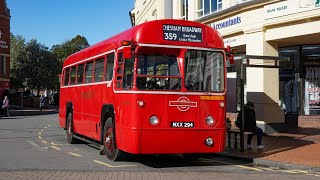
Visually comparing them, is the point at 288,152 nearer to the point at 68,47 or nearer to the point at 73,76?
the point at 73,76

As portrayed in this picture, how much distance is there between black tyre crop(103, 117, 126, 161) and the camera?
11.3m

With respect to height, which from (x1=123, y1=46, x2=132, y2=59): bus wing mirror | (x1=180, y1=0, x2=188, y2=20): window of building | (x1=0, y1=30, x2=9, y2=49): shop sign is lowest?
(x1=123, y1=46, x2=132, y2=59): bus wing mirror

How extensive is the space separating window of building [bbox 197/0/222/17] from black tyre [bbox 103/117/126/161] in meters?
12.4

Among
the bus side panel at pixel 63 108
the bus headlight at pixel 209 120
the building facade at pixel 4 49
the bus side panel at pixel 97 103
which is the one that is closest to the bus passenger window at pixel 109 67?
the bus side panel at pixel 97 103

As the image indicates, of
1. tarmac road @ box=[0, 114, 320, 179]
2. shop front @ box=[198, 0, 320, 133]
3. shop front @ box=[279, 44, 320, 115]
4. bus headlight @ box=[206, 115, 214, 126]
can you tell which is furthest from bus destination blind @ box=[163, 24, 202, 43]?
shop front @ box=[279, 44, 320, 115]

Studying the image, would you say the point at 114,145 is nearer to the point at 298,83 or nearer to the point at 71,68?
the point at 71,68

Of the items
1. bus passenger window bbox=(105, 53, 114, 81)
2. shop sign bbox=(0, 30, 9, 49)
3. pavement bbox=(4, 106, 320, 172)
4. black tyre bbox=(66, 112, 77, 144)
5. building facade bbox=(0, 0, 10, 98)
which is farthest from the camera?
shop sign bbox=(0, 30, 9, 49)

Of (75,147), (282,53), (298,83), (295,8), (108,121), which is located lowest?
(75,147)

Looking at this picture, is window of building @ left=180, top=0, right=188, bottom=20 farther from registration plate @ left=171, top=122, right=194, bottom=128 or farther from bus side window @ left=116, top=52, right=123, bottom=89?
registration plate @ left=171, top=122, right=194, bottom=128

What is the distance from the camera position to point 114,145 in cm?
1142

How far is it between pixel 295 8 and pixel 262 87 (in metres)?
3.42

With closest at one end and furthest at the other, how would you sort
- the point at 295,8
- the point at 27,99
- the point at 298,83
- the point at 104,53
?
the point at 104,53 → the point at 295,8 → the point at 298,83 → the point at 27,99

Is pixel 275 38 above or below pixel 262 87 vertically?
above

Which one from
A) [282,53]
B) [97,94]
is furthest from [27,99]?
[97,94]
